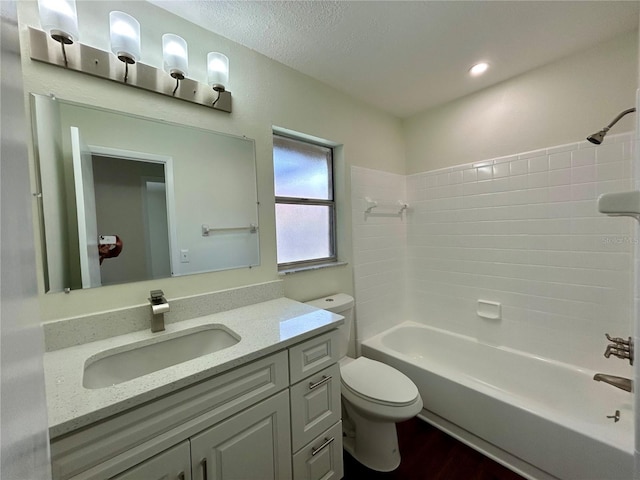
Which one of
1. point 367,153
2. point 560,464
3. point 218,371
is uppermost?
point 367,153

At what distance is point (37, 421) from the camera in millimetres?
252

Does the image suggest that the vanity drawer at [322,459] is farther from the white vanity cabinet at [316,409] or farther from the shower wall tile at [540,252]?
the shower wall tile at [540,252]

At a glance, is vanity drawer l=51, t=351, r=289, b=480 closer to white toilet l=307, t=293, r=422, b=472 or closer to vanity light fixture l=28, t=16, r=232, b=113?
white toilet l=307, t=293, r=422, b=472

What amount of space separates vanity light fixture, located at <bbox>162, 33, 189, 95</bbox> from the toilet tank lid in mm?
1378

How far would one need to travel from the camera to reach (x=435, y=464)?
1477 millimetres

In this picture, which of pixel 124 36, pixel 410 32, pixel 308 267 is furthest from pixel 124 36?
pixel 308 267

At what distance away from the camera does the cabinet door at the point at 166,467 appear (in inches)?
28.5

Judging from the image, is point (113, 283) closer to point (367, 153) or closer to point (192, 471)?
point (192, 471)

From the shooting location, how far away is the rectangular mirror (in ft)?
3.29

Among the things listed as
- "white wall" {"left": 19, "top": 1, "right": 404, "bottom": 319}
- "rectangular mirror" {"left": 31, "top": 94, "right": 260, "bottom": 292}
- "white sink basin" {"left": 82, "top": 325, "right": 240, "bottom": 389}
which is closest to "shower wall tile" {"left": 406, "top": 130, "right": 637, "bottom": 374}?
"white wall" {"left": 19, "top": 1, "right": 404, "bottom": 319}

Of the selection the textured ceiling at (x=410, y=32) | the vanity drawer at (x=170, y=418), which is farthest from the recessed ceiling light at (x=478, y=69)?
the vanity drawer at (x=170, y=418)

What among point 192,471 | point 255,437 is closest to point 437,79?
point 255,437

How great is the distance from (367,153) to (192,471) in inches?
82.0

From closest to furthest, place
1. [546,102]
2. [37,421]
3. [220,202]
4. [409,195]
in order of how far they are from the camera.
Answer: [37,421], [220,202], [546,102], [409,195]
